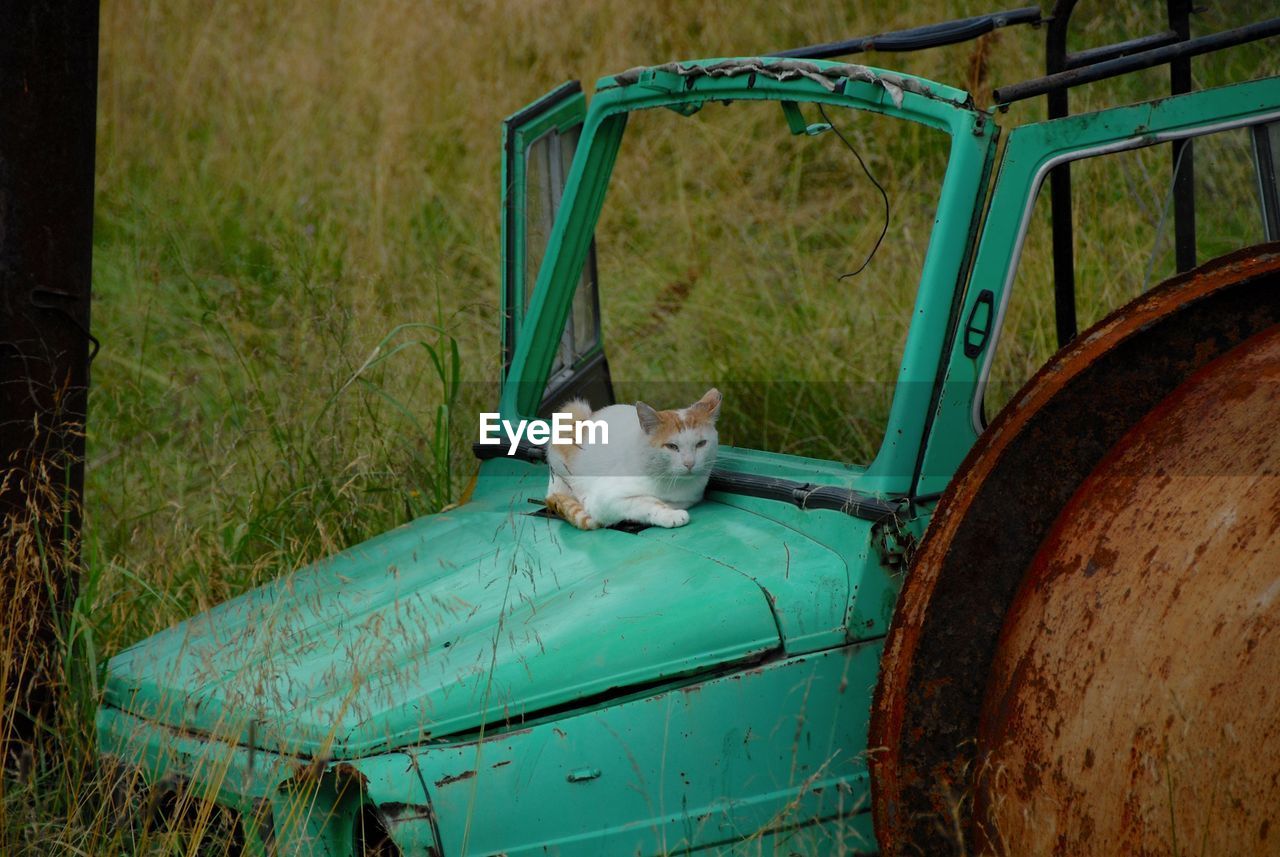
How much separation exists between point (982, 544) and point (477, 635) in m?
0.85

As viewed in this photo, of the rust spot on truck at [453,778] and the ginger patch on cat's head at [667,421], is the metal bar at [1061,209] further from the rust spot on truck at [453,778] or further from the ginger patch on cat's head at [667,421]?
the rust spot on truck at [453,778]

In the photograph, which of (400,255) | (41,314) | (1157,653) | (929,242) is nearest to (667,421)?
(929,242)

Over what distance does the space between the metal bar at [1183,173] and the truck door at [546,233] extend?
1.34 metres

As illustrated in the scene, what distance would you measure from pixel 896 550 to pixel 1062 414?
1.42 ft

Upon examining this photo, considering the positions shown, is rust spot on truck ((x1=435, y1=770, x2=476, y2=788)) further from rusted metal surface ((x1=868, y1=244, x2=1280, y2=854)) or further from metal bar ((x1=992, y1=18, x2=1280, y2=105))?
metal bar ((x1=992, y1=18, x2=1280, y2=105))

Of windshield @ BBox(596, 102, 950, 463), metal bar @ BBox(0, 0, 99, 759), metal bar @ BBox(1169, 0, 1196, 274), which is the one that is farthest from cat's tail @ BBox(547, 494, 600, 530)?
windshield @ BBox(596, 102, 950, 463)

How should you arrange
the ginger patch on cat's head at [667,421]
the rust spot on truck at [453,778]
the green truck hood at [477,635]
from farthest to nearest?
1. the ginger patch on cat's head at [667,421]
2. the green truck hood at [477,635]
3. the rust spot on truck at [453,778]

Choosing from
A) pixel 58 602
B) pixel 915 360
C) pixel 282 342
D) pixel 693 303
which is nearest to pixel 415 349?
pixel 282 342

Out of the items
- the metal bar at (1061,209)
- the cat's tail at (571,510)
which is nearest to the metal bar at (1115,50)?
the metal bar at (1061,209)

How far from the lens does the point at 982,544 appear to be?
183 centimetres

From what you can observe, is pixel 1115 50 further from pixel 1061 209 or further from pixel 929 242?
pixel 929 242

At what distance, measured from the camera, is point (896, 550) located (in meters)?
2.16

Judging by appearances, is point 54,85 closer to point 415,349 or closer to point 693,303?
point 415,349

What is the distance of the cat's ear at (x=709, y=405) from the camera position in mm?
2771
